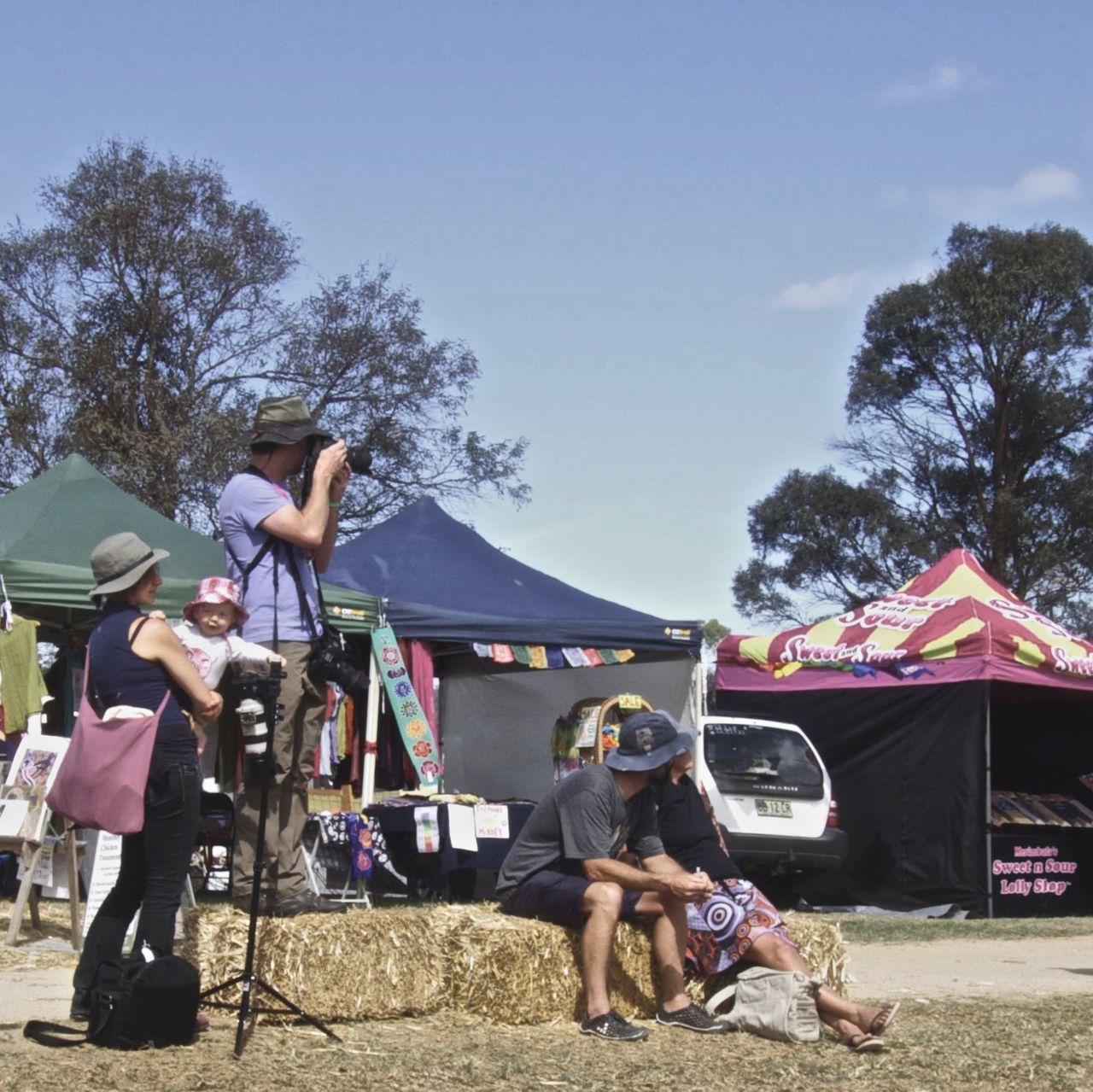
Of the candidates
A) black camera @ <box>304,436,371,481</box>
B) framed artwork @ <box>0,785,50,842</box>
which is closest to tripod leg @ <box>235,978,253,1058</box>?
black camera @ <box>304,436,371,481</box>

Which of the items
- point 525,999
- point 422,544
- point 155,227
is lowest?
point 525,999

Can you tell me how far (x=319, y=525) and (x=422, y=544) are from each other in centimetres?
782

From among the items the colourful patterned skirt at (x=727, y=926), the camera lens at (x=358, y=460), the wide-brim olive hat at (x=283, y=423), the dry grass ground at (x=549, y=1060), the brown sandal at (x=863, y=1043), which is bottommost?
the dry grass ground at (x=549, y=1060)

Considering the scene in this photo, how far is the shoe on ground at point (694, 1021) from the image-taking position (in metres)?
6.19

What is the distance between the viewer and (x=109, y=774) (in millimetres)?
5211

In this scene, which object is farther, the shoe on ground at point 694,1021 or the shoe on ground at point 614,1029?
the shoe on ground at point 694,1021

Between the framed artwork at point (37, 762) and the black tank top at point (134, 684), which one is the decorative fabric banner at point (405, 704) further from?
the black tank top at point (134, 684)

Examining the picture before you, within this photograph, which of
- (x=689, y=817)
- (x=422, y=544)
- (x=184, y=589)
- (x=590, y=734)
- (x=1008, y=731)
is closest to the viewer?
(x=689, y=817)

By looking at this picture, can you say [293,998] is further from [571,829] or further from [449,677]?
[449,677]

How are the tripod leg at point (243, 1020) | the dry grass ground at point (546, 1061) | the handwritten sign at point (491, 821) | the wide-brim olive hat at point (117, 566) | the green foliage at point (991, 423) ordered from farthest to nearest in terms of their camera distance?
the green foliage at point (991, 423), the handwritten sign at point (491, 821), the wide-brim olive hat at point (117, 566), the tripod leg at point (243, 1020), the dry grass ground at point (546, 1061)

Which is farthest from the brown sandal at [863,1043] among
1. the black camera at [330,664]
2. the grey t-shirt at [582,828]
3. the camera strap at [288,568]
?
the camera strap at [288,568]

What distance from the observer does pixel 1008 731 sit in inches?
668

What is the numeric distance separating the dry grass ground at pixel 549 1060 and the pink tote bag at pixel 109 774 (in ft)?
2.46

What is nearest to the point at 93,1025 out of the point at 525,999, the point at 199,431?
the point at 525,999
